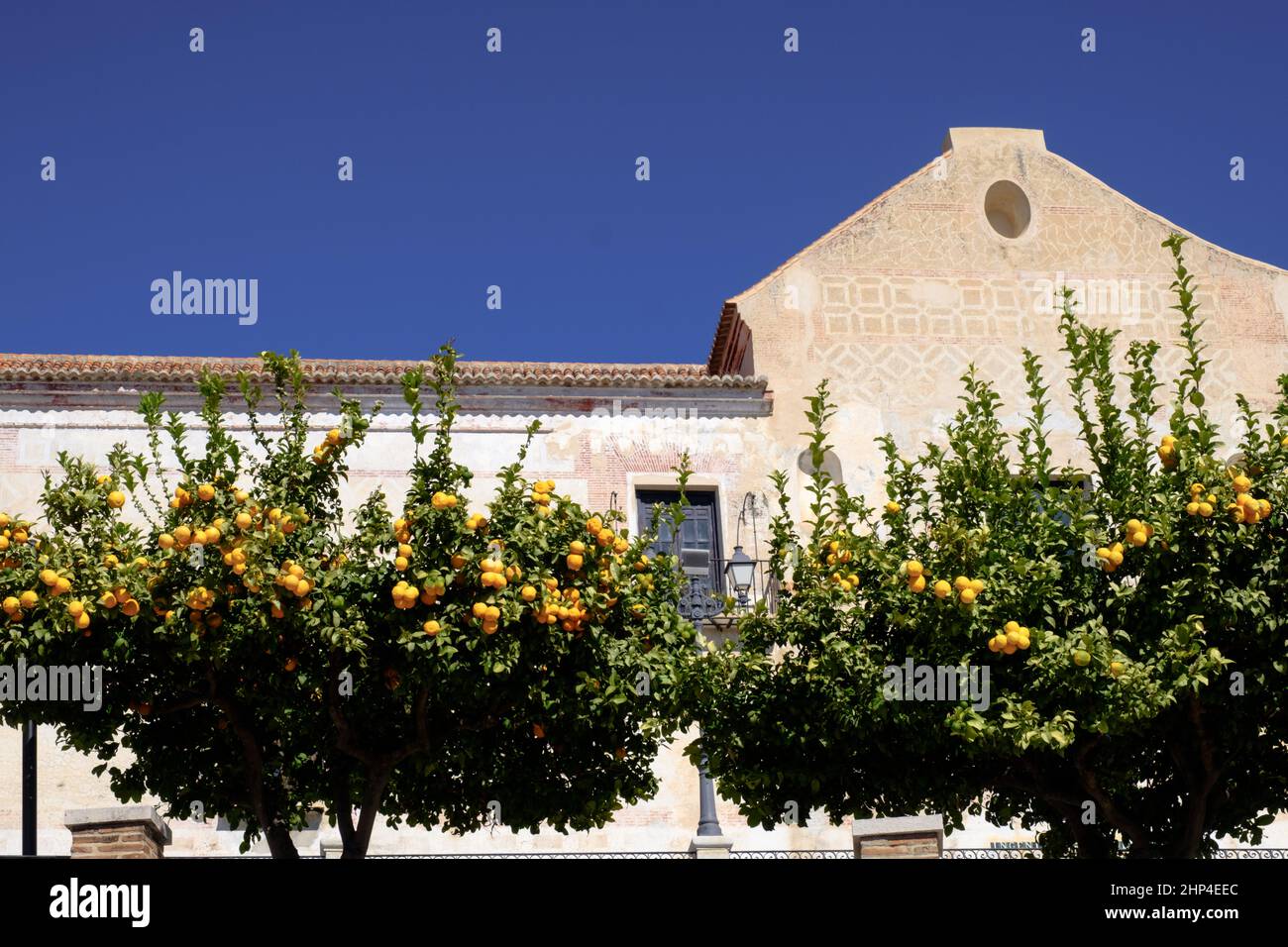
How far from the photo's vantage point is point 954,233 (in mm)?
21031

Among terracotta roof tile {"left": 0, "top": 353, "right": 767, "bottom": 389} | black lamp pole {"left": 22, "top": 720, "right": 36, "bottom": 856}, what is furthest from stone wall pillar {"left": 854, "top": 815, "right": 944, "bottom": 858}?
terracotta roof tile {"left": 0, "top": 353, "right": 767, "bottom": 389}

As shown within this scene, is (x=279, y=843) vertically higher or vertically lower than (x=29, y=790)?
lower

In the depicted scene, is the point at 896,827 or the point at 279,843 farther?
the point at 896,827

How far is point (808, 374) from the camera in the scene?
20.2 metres

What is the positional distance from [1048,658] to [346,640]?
187 inches

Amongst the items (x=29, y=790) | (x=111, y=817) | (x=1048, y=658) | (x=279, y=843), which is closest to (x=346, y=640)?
(x=279, y=843)

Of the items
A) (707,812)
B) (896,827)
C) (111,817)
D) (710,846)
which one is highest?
(111,817)

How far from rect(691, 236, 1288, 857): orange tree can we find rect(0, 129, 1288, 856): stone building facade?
19.2ft

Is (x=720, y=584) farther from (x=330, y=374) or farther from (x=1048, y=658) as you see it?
(x=1048, y=658)

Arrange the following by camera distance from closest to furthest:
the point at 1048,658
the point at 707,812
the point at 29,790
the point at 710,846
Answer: the point at 1048,658 < the point at 29,790 < the point at 710,846 < the point at 707,812

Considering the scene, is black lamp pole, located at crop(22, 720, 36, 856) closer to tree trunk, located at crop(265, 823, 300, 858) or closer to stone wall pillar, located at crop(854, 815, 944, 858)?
tree trunk, located at crop(265, 823, 300, 858)
